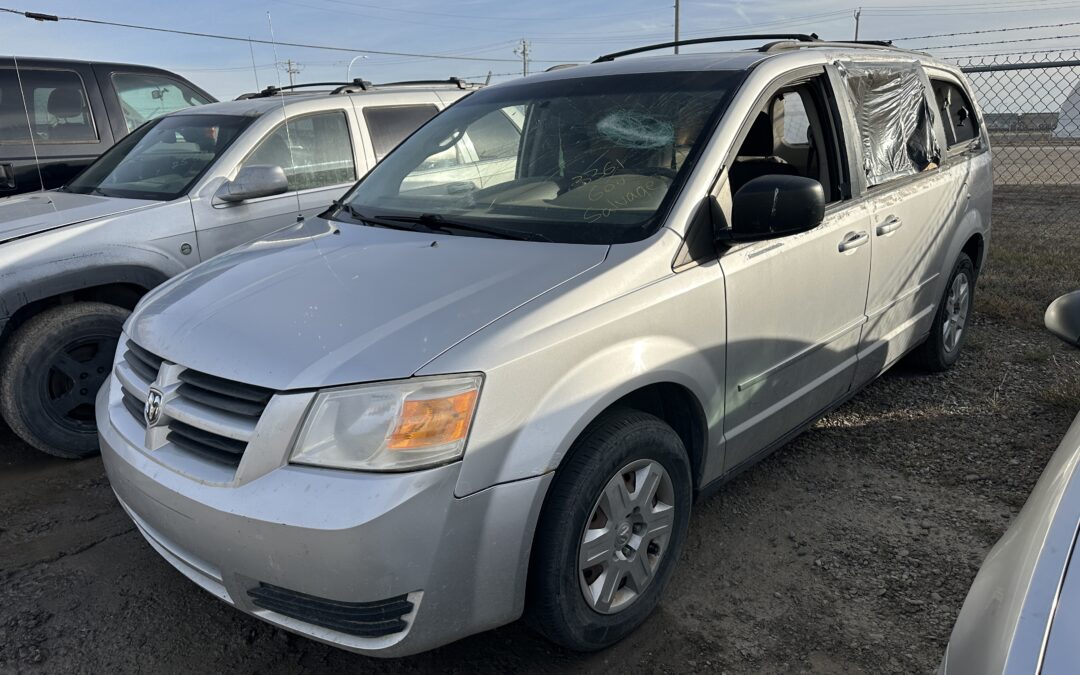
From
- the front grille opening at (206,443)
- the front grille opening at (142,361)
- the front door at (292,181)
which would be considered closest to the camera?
the front grille opening at (206,443)

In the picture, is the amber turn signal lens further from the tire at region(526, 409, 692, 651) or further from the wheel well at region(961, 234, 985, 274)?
the wheel well at region(961, 234, 985, 274)

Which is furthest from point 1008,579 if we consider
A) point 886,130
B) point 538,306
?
point 886,130

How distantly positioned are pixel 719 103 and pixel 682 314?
→ 0.90m

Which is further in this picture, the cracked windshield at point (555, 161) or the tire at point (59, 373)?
the tire at point (59, 373)

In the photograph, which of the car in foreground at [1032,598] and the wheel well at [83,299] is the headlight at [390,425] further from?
the wheel well at [83,299]

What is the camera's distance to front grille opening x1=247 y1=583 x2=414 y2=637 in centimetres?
195

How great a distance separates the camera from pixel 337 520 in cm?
186

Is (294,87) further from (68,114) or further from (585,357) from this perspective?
(585,357)

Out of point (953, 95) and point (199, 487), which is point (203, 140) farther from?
point (953, 95)

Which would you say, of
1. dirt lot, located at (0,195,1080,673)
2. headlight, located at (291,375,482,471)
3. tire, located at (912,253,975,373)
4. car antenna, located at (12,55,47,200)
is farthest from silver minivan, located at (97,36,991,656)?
car antenna, located at (12,55,47,200)

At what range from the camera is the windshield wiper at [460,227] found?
2.65 meters

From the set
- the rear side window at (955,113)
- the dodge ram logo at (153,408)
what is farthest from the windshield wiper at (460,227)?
the rear side window at (955,113)

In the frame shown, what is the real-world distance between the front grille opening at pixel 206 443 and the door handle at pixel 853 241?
2.40m

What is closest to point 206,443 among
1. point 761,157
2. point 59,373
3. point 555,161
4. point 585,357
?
point 585,357
